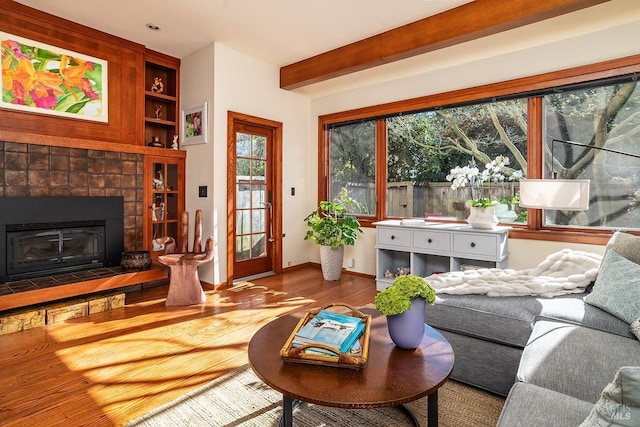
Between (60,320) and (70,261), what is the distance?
742mm

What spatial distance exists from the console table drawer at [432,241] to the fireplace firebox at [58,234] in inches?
125

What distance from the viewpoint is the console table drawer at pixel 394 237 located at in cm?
390

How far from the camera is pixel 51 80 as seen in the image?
137 inches

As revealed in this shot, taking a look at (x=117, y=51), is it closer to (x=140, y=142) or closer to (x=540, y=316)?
(x=140, y=142)

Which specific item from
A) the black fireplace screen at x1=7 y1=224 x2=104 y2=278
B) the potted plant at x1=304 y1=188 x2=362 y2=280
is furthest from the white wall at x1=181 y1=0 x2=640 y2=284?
the black fireplace screen at x1=7 y1=224 x2=104 y2=278

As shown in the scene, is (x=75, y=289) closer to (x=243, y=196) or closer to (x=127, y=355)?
(x=127, y=355)

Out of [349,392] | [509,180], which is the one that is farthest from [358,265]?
[349,392]

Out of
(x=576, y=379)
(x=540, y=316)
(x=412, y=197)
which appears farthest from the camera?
(x=412, y=197)

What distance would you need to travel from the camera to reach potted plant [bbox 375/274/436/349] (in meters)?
1.49

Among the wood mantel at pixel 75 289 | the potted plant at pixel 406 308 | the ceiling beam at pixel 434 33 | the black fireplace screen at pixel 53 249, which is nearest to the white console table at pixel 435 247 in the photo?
the ceiling beam at pixel 434 33

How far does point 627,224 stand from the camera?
Answer: 3088 millimetres

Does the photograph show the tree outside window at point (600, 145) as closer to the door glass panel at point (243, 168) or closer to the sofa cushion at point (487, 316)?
the sofa cushion at point (487, 316)

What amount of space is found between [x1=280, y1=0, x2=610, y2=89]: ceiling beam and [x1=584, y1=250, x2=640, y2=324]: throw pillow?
187 cm

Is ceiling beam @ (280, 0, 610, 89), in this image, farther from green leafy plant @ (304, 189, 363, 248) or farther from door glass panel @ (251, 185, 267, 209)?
green leafy plant @ (304, 189, 363, 248)
